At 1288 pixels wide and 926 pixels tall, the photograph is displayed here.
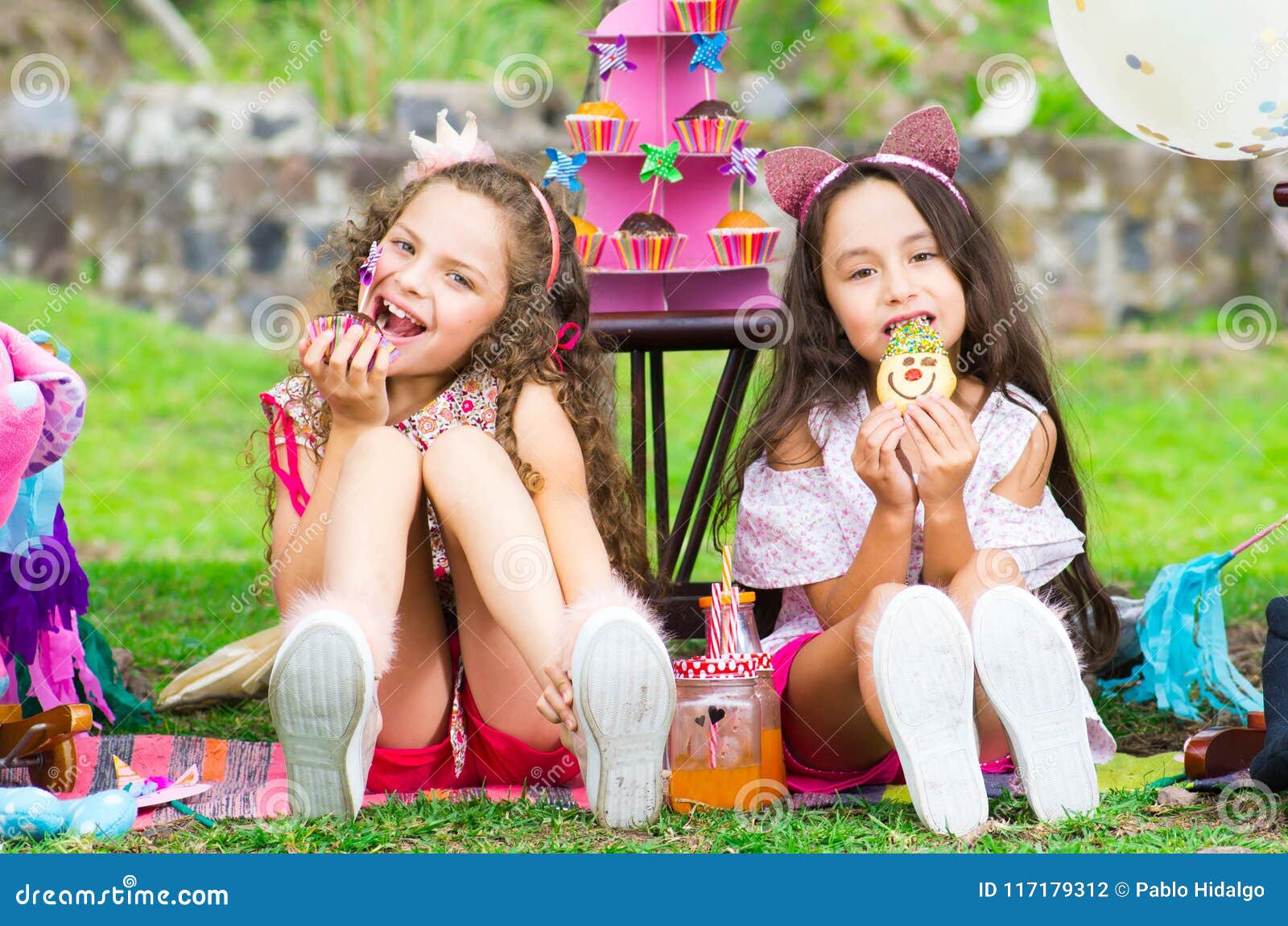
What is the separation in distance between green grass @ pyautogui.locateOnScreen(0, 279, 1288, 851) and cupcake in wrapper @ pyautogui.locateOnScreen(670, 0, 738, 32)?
107 cm

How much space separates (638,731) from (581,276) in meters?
1.03

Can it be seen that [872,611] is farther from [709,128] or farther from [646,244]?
[709,128]

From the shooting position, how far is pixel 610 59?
325 centimetres

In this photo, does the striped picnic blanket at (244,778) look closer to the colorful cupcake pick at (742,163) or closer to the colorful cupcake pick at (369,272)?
the colorful cupcake pick at (369,272)

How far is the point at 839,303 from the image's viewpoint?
272cm

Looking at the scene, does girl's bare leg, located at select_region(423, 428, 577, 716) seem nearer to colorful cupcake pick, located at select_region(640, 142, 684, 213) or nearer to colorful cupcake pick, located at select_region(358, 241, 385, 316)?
colorful cupcake pick, located at select_region(358, 241, 385, 316)

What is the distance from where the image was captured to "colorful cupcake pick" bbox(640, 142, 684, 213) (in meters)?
3.19

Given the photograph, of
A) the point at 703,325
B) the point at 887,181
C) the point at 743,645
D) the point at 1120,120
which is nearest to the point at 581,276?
the point at 703,325

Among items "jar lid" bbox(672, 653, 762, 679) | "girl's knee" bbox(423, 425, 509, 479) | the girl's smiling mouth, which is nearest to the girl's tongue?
the girl's smiling mouth

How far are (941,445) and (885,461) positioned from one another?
9cm

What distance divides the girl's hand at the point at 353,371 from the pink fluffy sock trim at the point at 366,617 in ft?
1.06

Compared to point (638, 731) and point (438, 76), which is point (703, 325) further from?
point (438, 76)

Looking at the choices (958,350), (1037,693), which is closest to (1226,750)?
(1037,693)

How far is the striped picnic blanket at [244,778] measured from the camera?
234 cm
